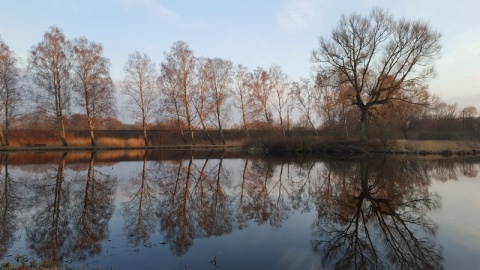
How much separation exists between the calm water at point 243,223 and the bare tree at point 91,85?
952 inches

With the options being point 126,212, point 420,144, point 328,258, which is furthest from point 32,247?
point 420,144

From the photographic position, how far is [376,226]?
8.33 metres

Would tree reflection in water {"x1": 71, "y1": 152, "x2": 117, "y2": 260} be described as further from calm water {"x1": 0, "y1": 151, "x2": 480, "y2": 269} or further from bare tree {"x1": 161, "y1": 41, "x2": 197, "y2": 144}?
bare tree {"x1": 161, "y1": 41, "x2": 197, "y2": 144}

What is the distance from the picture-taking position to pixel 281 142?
1442 inches

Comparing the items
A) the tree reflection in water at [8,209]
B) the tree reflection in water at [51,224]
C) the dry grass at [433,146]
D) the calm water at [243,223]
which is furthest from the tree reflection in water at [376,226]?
the dry grass at [433,146]

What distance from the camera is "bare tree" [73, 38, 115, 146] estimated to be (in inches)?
1524

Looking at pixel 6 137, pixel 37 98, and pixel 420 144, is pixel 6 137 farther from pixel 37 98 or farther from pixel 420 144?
pixel 420 144

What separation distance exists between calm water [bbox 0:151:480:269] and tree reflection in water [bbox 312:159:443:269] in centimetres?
3

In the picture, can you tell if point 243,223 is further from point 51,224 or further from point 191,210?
point 51,224

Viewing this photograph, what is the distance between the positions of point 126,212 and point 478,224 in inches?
370

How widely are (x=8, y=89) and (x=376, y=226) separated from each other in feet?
128

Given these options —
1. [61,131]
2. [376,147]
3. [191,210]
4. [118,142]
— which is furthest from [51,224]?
[118,142]

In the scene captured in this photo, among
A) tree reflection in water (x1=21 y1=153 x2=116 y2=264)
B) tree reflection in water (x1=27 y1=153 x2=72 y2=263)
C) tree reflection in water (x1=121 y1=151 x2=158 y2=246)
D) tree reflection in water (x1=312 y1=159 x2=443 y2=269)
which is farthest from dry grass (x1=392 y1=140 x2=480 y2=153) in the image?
tree reflection in water (x1=27 y1=153 x2=72 y2=263)

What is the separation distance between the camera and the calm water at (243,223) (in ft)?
20.8
